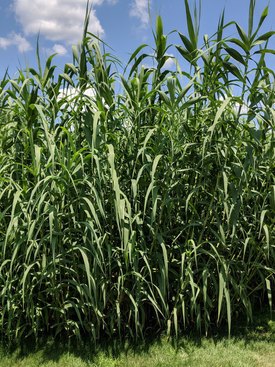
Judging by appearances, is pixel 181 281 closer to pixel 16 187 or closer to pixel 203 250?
pixel 203 250

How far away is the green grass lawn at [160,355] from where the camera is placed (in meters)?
2.46

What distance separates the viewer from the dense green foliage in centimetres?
245

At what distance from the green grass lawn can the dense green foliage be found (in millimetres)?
119

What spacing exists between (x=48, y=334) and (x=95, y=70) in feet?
5.73

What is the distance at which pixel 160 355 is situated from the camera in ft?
8.34

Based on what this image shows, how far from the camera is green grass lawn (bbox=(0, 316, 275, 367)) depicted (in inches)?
96.7

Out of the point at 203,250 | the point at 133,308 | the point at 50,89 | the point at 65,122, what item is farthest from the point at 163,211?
the point at 50,89

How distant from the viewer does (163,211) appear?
2654 mm

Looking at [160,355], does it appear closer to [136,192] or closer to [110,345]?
[110,345]

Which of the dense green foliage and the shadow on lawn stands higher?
the dense green foliage

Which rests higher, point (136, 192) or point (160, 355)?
point (136, 192)

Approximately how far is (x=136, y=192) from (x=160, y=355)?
1011mm

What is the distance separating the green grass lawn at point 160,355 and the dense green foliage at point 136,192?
0.12 metres

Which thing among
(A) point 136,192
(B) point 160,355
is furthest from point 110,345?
(A) point 136,192
